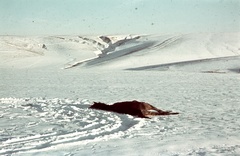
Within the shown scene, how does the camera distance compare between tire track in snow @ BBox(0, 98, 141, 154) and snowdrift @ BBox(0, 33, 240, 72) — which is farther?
snowdrift @ BBox(0, 33, 240, 72)

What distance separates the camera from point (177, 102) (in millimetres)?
12078

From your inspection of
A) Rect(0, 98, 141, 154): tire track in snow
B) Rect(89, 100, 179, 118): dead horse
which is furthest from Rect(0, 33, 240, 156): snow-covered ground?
Rect(89, 100, 179, 118): dead horse

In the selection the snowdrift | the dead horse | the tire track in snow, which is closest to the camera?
the tire track in snow

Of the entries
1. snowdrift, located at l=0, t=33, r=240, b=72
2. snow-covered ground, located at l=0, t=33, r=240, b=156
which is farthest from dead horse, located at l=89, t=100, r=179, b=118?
snowdrift, located at l=0, t=33, r=240, b=72

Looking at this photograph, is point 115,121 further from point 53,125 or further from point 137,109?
point 53,125

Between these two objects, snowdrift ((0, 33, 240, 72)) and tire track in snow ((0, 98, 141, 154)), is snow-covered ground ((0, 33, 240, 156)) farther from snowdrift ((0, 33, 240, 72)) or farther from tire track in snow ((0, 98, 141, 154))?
snowdrift ((0, 33, 240, 72))

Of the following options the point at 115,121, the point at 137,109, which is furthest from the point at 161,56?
the point at 115,121

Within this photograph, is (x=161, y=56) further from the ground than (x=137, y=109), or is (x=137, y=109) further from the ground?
(x=137, y=109)

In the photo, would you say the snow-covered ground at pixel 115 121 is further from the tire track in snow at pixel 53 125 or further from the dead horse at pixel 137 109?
the dead horse at pixel 137 109

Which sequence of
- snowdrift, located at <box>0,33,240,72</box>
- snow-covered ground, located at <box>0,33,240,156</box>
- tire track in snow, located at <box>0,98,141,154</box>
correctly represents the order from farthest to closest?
1. snowdrift, located at <box>0,33,240,72</box>
2. tire track in snow, located at <box>0,98,141,154</box>
3. snow-covered ground, located at <box>0,33,240,156</box>

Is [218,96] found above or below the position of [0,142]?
below

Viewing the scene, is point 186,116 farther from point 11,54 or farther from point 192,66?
point 11,54

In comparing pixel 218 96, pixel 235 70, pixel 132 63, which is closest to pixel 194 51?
pixel 132 63

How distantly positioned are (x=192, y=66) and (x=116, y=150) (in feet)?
71.0
